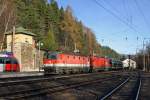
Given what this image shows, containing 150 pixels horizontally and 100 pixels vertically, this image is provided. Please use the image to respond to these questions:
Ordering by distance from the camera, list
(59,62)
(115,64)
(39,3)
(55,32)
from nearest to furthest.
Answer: (59,62)
(115,64)
(39,3)
(55,32)

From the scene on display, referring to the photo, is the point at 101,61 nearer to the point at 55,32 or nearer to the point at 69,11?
the point at 55,32

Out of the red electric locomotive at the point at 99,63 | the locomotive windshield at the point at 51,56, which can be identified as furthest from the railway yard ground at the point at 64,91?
the red electric locomotive at the point at 99,63

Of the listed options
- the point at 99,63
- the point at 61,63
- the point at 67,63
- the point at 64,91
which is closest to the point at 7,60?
the point at 67,63

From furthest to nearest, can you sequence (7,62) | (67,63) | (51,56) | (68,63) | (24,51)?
(24,51) → (7,62) → (68,63) → (67,63) → (51,56)

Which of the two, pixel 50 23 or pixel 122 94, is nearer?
pixel 122 94

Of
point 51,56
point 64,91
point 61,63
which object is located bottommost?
point 64,91

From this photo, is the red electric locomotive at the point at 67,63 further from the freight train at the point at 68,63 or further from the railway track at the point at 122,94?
the railway track at the point at 122,94

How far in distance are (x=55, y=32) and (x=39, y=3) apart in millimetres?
12517

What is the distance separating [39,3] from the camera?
116875 mm

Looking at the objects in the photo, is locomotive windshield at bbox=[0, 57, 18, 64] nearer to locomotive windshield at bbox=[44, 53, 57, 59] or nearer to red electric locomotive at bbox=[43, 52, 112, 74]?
red electric locomotive at bbox=[43, 52, 112, 74]

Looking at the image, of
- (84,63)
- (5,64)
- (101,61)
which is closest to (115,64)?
(101,61)

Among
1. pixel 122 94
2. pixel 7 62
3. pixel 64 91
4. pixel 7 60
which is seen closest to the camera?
pixel 122 94

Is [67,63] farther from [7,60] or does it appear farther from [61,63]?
[7,60]

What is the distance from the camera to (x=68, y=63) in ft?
169
